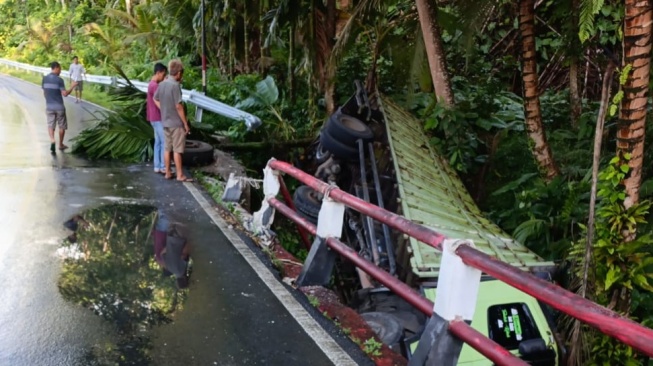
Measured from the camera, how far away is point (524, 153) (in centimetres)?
1162

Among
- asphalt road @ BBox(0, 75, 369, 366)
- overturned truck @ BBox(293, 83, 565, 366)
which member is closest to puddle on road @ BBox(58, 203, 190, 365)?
asphalt road @ BBox(0, 75, 369, 366)

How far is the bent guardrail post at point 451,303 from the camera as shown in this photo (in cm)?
328

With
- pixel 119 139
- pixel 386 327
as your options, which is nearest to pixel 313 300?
pixel 386 327

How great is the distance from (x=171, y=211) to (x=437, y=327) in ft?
17.2

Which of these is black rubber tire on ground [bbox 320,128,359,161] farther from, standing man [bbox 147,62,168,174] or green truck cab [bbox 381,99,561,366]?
standing man [bbox 147,62,168,174]

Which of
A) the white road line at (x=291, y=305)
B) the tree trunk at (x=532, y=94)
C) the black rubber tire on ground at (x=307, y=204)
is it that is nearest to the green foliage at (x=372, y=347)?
the white road line at (x=291, y=305)

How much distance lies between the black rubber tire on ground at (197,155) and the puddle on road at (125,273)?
314cm

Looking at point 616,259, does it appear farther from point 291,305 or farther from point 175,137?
point 175,137

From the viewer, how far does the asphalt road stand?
3984mm

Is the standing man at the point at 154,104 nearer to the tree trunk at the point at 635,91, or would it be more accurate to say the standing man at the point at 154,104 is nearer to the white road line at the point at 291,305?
the white road line at the point at 291,305

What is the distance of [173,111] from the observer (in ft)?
30.8

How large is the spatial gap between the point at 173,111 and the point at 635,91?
21.5ft

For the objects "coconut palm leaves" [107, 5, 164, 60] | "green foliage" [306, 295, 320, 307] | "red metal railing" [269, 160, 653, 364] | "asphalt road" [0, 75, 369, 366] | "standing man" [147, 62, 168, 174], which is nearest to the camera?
"red metal railing" [269, 160, 653, 364]

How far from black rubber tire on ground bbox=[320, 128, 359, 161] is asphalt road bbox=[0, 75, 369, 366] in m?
2.49
